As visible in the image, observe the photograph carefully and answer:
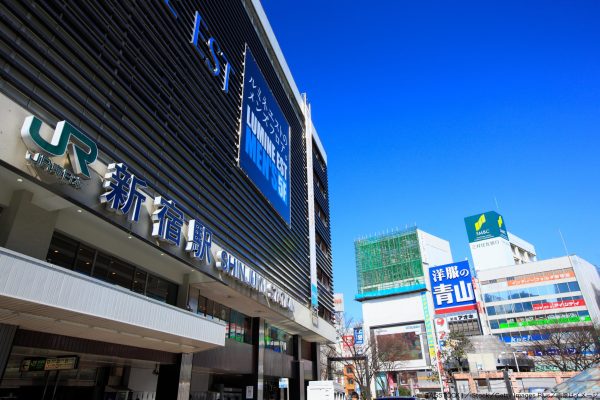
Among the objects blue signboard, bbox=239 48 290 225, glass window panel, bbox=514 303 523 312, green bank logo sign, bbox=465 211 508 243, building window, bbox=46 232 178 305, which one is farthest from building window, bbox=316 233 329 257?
green bank logo sign, bbox=465 211 508 243

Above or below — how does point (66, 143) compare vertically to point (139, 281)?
above

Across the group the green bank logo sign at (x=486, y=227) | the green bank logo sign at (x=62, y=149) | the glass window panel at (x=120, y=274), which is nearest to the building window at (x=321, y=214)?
the glass window panel at (x=120, y=274)

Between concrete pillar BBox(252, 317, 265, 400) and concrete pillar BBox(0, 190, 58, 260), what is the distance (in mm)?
13912

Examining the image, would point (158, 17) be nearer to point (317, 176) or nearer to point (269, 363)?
point (269, 363)

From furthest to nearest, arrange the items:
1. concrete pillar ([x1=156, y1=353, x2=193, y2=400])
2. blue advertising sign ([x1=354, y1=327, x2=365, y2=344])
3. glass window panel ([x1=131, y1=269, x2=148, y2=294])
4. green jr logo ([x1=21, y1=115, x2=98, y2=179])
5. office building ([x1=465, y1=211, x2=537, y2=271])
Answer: office building ([x1=465, y1=211, x2=537, y2=271])
blue advertising sign ([x1=354, y1=327, x2=365, y2=344])
concrete pillar ([x1=156, y1=353, x2=193, y2=400])
glass window panel ([x1=131, y1=269, x2=148, y2=294])
green jr logo ([x1=21, y1=115, x2=98, y2=179])

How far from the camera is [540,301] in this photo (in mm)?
74125

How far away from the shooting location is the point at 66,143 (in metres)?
8.73

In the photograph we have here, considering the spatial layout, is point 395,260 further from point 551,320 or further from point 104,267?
point 104,267

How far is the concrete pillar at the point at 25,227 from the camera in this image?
8836 mm

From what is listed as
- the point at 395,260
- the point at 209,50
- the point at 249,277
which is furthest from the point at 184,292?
the point at 395,260

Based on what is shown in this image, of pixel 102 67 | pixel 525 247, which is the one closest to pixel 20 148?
pixel 102 67

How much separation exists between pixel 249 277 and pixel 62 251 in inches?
312

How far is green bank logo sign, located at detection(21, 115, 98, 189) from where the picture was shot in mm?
8125

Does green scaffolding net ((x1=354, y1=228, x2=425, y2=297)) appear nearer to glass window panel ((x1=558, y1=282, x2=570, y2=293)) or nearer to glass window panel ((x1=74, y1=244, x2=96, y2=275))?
glass window panel ((x1=558, y1=282, x2=570, y2=293))
